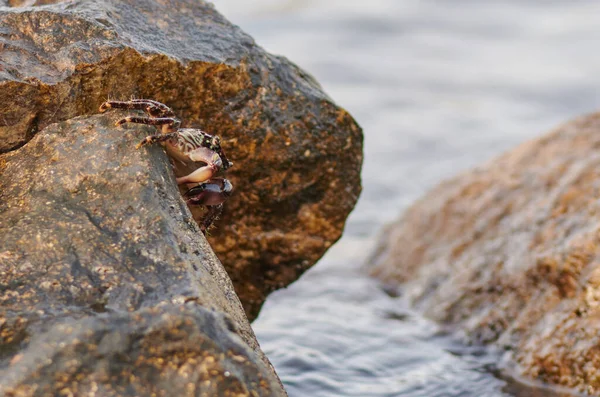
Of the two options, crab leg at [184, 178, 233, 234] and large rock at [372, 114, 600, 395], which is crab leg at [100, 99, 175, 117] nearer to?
crab leg at [184, 178, 233, 234]

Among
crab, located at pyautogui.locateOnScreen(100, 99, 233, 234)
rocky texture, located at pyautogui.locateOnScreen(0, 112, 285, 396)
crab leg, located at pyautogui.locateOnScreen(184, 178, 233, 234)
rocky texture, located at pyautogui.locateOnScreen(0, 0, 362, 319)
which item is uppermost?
rocky texture, located at pyautogui.locateOnScreen(0, 0, 362, 319)

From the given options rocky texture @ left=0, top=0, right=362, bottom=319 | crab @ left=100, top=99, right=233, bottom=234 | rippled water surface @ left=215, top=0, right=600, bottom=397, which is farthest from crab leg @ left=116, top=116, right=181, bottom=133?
rippled water surface @ left=215, top=0, right=600, bottom=397

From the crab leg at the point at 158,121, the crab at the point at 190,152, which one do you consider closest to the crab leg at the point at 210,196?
the crab at the point at 190,152

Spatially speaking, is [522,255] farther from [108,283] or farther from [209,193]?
[108,283]

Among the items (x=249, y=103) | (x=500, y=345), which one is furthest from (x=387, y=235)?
(x=249, y=103)

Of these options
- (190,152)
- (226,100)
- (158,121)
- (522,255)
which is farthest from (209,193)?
(522,255)

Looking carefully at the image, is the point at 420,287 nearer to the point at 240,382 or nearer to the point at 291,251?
the point at 291,251
